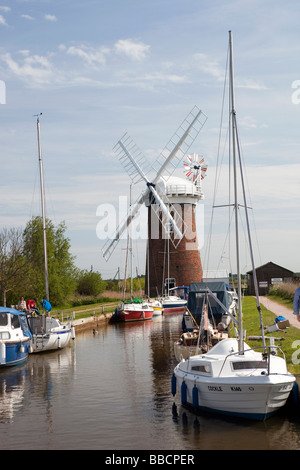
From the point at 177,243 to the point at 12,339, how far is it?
4710cm

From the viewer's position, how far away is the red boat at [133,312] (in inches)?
2189

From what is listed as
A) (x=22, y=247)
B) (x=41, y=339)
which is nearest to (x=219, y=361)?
(x=41, y=339)

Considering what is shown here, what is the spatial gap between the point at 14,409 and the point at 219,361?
7.88 meters

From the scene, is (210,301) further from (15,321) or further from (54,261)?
(54,261)

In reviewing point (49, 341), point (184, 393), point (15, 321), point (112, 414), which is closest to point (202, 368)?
point (184, 393)

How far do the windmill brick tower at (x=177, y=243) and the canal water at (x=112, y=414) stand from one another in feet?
144

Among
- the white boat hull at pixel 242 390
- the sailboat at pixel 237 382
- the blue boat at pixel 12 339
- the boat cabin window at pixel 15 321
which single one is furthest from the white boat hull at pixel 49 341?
the white boat hull at pixel 242 390

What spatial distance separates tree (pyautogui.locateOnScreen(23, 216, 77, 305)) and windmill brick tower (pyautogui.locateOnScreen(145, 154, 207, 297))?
11643mm

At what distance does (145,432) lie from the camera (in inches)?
672

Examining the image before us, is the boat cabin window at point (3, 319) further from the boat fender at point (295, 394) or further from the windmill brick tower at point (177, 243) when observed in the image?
the windmill brick tower at point (177, 243)

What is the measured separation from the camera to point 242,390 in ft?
55.9

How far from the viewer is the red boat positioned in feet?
182

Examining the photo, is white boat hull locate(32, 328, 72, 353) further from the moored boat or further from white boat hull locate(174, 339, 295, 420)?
the moored boat

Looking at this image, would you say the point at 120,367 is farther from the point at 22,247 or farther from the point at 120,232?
the point at 120,232
